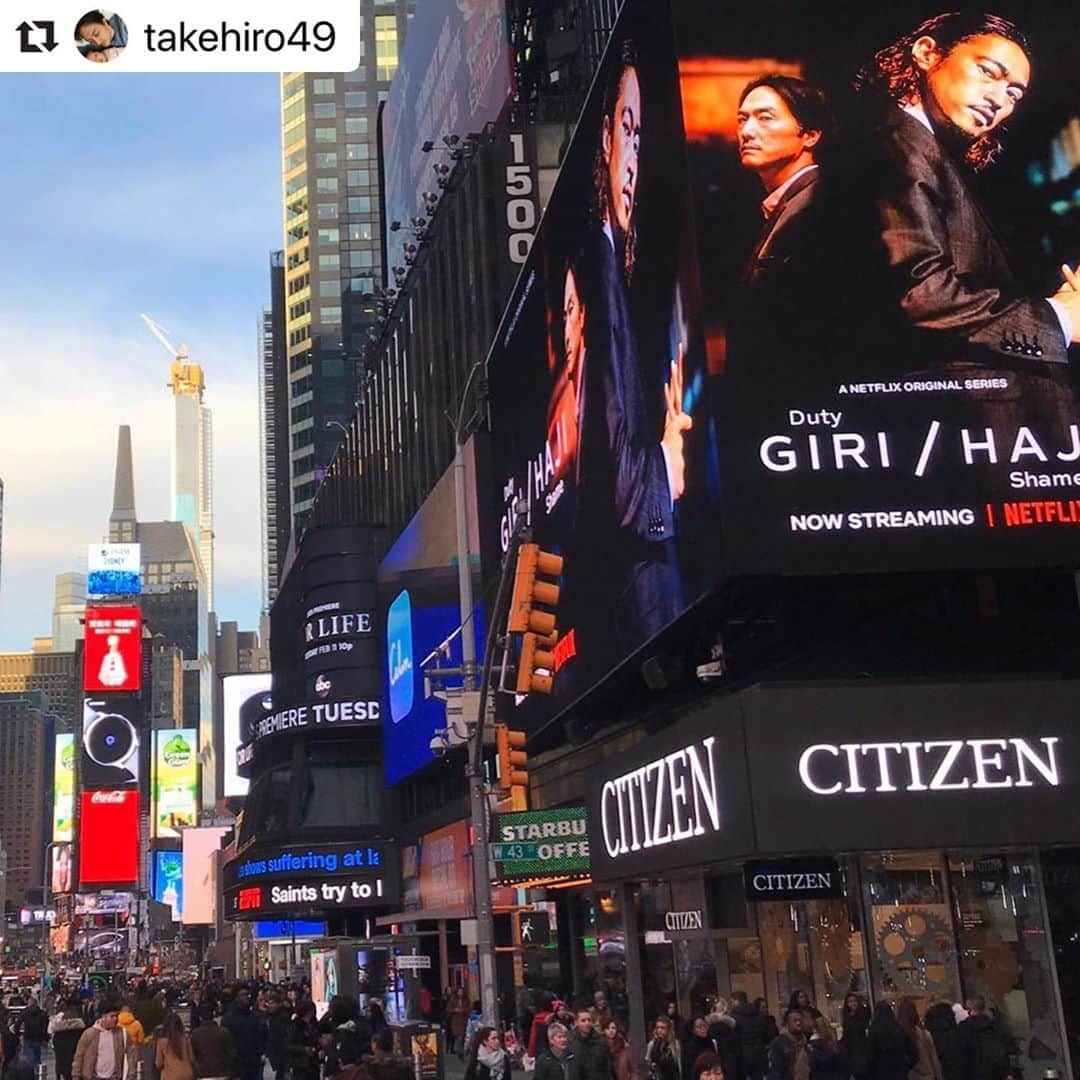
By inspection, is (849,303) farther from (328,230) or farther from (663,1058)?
(328,230)

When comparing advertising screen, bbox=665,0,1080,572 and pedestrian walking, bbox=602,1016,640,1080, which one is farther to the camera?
advertising screen, bbox=665,0,1080,572

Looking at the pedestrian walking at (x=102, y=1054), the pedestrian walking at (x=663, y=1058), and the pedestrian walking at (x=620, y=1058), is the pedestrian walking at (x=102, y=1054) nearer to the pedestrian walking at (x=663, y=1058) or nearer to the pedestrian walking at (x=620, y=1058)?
Answer: the pedestrian walking at (x=620, y=1058)

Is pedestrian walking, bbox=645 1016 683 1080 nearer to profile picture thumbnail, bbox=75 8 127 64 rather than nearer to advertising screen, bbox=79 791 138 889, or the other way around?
profile picture thumbnail, bbox=75 8 127 64

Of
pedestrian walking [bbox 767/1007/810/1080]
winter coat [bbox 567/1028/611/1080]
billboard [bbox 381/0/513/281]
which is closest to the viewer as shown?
winter coat [bbox 567/1028/611/1080]

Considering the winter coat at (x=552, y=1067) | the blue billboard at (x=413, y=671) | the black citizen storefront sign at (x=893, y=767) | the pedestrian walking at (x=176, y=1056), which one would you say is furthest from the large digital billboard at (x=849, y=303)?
the blue billboard at (x=413, y=671)

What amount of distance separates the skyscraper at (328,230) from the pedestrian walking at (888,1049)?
406ft

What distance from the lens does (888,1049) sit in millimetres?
16875

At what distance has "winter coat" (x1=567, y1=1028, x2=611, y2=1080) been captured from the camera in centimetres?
1388

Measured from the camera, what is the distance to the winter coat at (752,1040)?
19.0 meters

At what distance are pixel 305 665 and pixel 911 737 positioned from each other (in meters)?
41.1

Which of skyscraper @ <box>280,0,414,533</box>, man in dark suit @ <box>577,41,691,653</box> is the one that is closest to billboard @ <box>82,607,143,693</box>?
skyscraper @ <box>280,0,414,533</box>

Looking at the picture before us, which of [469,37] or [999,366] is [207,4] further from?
[469,37]

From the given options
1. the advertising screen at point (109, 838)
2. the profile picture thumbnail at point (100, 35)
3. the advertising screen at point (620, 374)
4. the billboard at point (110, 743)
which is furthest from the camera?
the billboard at point (110, 743)

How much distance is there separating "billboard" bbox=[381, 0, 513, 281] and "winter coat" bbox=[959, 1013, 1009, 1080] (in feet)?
127
